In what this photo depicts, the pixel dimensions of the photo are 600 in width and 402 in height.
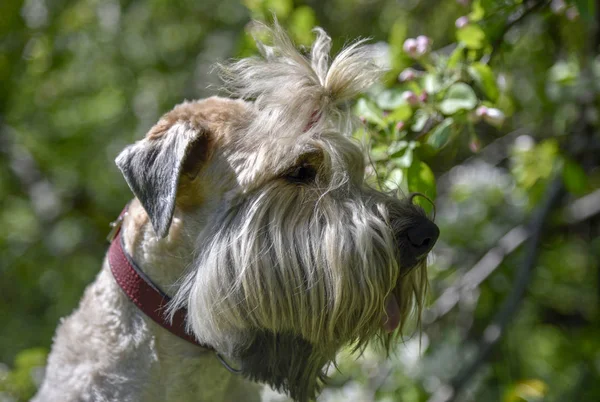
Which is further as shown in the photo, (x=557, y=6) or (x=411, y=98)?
(x=557, y=6)

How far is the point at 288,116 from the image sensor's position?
6.56 ft

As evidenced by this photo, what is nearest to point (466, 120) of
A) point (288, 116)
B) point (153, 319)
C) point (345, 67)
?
point (345, 67)

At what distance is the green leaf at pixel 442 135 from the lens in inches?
84.8

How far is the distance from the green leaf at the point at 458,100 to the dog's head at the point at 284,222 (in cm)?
28

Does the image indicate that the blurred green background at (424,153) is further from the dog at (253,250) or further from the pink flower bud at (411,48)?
the dog at (253,250)

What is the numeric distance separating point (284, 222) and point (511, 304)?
1643 mm

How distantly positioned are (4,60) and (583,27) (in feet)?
12.4

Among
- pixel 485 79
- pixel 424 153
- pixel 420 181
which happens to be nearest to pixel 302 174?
pixel 420 181

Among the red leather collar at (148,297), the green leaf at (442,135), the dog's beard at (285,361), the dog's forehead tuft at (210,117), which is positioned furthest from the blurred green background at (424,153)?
the red leather collar at (148,297)

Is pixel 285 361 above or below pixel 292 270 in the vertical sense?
below

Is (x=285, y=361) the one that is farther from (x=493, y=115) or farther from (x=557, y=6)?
(x=557, y=6)

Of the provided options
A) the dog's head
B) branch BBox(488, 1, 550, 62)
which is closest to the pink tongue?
the dog's head

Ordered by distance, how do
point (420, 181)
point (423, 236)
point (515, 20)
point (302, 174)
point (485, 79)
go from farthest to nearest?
1. point (515, 20)
2. point (485, 79)
3. point (420, 181)
4. point (302, 174)
5. point (423, 236)

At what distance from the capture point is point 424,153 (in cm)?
229
